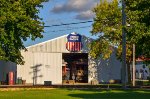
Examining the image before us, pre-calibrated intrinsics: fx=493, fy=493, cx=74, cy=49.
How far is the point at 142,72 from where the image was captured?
13725 centimetres

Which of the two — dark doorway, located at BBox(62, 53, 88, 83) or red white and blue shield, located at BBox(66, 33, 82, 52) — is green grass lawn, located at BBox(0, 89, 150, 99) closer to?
red white and blue shield, located at BBox(66, 33, 82, 52)

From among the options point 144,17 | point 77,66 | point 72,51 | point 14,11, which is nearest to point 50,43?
point 72,51

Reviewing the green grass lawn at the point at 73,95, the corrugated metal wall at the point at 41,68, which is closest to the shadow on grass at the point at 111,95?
the green grass lawn at the point at 73,95

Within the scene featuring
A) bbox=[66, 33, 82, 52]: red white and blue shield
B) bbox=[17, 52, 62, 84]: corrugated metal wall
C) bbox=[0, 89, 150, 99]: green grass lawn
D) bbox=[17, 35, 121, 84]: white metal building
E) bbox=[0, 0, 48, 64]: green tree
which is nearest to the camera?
bbox=[0, 89, 150, 99]: green grass lawn

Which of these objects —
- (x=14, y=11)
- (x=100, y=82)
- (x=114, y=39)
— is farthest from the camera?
(x=100, y=82)

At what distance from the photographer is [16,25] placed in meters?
47.8

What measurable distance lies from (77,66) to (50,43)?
33.5 feet

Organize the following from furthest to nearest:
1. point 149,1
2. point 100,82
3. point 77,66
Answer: point 77,66 → point 100,82 → point 149,1

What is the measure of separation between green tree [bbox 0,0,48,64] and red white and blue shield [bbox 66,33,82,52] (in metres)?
31.2

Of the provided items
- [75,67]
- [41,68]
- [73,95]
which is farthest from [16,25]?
[75,67]

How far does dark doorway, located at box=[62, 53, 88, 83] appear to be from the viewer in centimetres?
8869

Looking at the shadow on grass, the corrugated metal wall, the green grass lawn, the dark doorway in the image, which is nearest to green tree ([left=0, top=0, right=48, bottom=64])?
the green grass lawn

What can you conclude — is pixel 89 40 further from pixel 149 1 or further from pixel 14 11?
pixel 149 1

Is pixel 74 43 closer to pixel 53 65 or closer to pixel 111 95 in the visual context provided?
pixel 53 65
